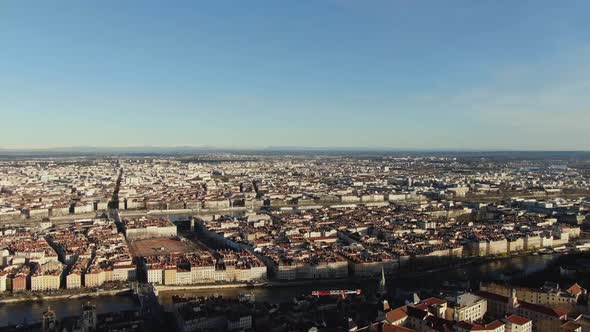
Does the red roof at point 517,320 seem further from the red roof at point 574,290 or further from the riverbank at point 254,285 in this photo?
the riverbank at point 254,285

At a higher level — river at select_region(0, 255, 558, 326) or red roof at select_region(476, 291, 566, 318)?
red roof at select_region(476, 291, 566, 318)

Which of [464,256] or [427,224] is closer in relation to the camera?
[464,256]

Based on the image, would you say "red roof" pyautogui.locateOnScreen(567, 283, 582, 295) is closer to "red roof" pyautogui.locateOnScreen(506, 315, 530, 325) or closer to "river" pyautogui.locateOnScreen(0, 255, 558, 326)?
"river" pyautogui.locateOnScreen(0, 255, 558, 326)

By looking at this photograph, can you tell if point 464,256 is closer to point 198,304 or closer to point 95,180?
point 198,304

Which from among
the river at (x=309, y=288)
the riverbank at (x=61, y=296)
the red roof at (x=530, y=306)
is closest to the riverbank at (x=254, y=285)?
the riverbank at (x=61, y=296)

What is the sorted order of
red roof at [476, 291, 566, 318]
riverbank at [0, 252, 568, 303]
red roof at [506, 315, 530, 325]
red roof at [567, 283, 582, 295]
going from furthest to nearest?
riverbank at [0, 252, 568, 303] < red roof at [567, 283, 582, 295] < red roof at [476, 291, 566, 318] < red roof at [506, 315, 530, 325]

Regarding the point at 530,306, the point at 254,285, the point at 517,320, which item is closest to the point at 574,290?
the point at 530,306

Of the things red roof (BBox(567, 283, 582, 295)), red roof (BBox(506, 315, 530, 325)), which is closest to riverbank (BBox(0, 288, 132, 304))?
red roof (BBox(506, 315, 530, 325))

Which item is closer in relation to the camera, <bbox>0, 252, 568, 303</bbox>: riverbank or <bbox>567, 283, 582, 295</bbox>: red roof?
<bbox>567, 283, 582, 295</bbox>: red roof

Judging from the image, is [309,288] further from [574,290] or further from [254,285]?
[574,290]

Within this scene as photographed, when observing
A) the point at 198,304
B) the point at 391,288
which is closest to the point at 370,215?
the point at 391,288

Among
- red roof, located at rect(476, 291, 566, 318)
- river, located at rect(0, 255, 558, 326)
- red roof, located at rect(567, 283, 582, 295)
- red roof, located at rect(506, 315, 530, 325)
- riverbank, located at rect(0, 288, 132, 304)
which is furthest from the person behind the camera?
riverbank, located at rect(0, 288, 132, 304)
